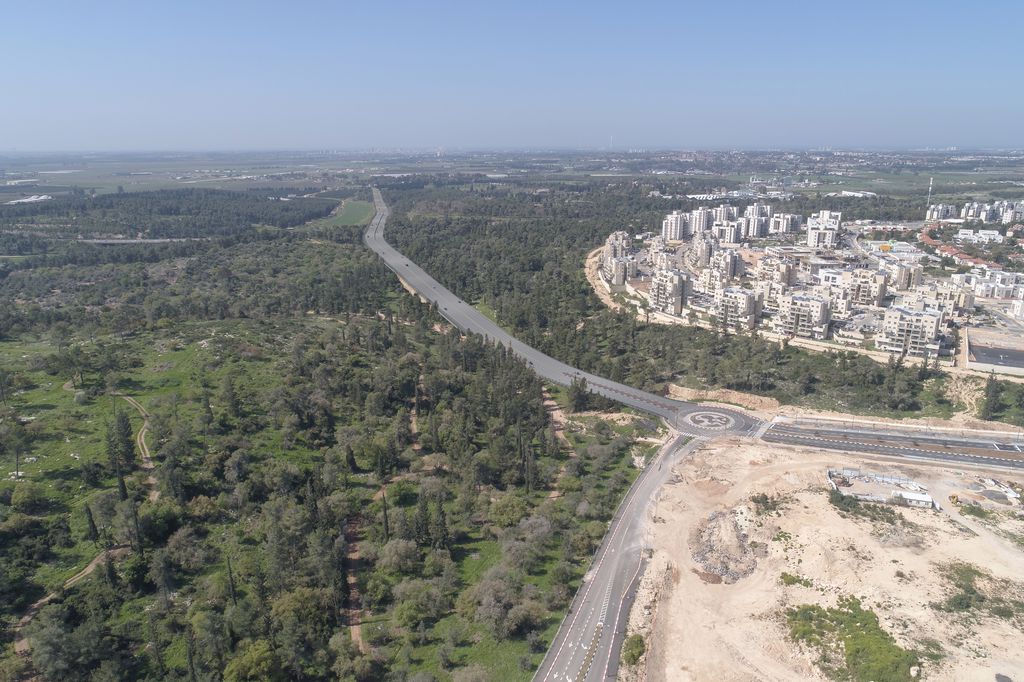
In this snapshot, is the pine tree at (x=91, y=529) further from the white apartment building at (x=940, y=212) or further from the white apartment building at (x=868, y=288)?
the white apartment building at (x=940, y=212)

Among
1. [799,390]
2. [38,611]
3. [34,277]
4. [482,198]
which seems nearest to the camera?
[38,611]

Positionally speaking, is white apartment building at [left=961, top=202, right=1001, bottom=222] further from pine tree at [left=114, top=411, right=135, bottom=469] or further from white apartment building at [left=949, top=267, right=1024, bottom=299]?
pine tree at [left=114, top=411, right=135, bottom=469]

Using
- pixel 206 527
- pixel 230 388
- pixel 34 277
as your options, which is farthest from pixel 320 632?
pixel 34 277

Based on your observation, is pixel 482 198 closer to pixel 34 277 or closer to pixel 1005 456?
pixel 34 277

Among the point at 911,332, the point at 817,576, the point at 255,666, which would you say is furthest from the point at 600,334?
the point at 255,666

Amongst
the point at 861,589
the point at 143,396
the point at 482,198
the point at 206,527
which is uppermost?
the point at 482,198

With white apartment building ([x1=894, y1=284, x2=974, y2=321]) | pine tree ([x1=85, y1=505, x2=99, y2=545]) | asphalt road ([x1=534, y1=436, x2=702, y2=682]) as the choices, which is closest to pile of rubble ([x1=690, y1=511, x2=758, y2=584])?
asphalt road ([x1=534, y1=436, x2=702, y2=682])

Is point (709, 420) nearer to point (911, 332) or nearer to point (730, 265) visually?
point (911, 332)

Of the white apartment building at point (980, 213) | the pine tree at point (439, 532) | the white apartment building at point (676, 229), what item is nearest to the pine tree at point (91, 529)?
the pine tree at point (439, 532)
